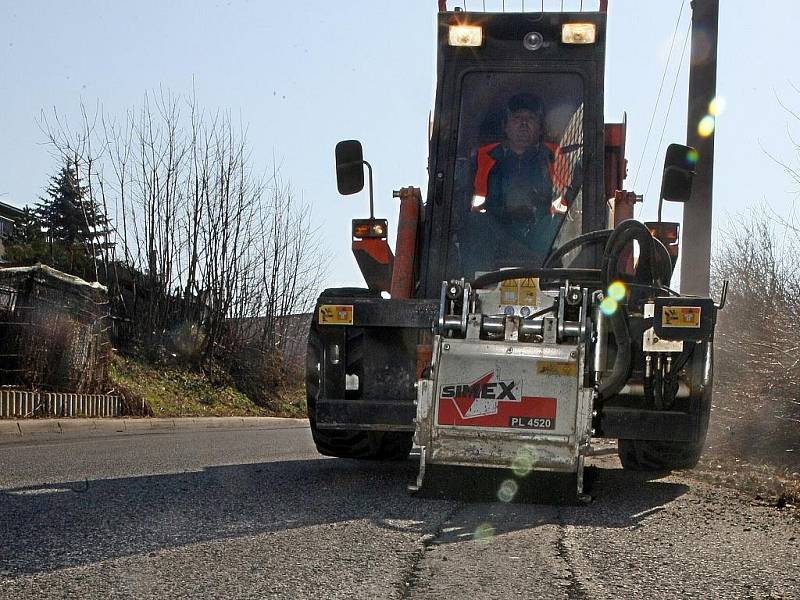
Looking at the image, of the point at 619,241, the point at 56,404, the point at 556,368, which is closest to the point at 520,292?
the point at 619,241

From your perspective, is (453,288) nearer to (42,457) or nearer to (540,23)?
(540,23)

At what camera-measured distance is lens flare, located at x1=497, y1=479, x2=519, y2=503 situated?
6.32 metres

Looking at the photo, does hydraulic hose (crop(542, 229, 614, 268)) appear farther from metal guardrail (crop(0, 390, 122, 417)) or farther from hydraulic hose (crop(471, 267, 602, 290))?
metal guardrail (crop(0, 390, 122, 417))

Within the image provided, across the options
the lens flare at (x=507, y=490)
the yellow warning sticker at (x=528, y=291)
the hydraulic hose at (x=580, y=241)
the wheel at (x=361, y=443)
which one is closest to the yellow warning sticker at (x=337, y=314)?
the wheel at (x=361, y=443)

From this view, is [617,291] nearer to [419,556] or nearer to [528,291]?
[528,291]

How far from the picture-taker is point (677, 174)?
25.3 ft

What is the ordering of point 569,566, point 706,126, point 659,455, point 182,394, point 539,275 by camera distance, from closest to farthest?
1. point 569,566
2. point 539,275
3. point 659,455
4. point 706,126
5. point 182,394

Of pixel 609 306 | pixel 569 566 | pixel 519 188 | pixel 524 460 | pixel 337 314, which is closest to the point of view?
pixel 569 566

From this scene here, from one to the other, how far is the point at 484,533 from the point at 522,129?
158 inches

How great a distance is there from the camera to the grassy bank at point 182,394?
18798 mm

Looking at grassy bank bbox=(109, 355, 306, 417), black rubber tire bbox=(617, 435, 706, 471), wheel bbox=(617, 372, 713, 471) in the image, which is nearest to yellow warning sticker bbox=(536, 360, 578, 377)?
wheel bbox=(617, 372, 713, 471)

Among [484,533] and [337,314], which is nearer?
[484,533]

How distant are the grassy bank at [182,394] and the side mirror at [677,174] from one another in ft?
39.2

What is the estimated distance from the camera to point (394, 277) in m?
8.07
